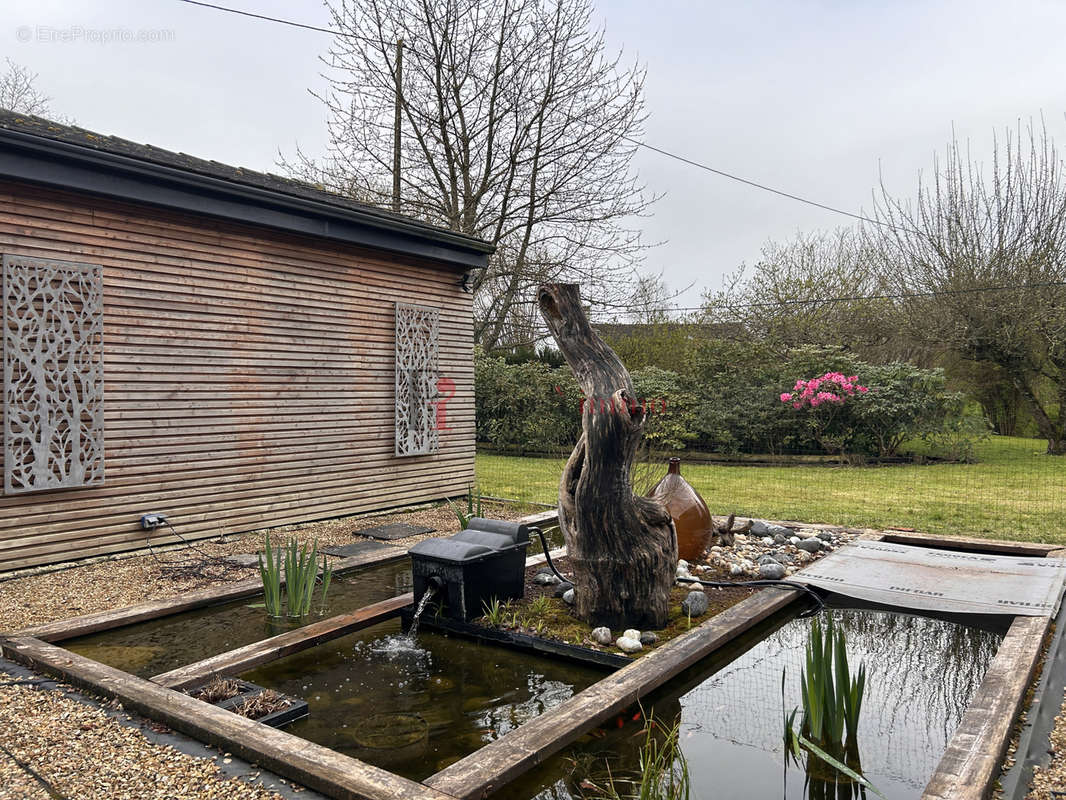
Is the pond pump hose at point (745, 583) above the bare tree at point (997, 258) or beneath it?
beneath

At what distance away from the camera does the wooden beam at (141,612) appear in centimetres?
388

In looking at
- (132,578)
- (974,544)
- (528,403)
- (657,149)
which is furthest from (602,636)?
(528,403)

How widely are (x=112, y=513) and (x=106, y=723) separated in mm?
3372

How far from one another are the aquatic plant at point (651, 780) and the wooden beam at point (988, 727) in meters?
0.76

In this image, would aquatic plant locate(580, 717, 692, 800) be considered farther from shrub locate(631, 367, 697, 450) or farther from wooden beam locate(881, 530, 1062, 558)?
shrub locate(631, 367, 697, 450)

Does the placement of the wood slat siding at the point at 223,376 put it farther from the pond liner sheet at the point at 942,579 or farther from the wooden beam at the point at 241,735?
the pond liner sheet at the point at 942,579

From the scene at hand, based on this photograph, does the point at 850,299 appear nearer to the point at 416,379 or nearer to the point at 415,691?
the point at 416,379

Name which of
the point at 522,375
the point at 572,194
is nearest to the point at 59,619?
the point at 522,375

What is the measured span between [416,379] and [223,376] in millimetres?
2253

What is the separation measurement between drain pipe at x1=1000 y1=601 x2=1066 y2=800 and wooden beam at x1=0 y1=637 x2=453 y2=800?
1.89m

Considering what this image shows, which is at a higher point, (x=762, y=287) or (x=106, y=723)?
(x=762, y=287)

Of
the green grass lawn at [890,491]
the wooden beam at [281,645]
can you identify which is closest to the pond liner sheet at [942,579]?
the green grass lawn at [890,491]

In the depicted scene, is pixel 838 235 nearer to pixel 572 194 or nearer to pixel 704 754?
pixel 572 194

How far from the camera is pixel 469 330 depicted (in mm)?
9016
